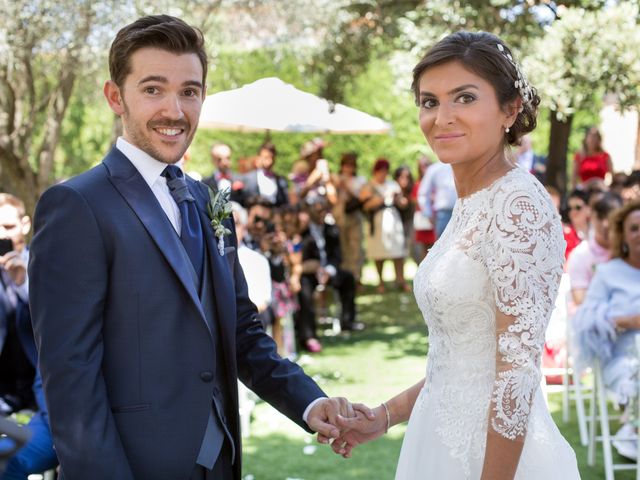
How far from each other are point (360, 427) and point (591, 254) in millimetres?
4391

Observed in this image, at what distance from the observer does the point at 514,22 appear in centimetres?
996

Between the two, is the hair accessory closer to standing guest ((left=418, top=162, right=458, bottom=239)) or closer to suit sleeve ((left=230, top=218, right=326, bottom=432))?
suit sleeve ((left=230, top=218, right=326, bottom=432))

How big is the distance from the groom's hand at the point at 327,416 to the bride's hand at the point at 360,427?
0.09 ft

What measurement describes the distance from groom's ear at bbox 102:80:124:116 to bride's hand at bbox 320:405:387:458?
1371mm

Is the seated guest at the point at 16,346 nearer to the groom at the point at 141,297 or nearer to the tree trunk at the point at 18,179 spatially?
the groom at the point at 141,297

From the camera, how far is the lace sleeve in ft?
8.79

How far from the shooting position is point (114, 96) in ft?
9.70

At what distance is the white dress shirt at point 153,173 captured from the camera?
2.91 metres

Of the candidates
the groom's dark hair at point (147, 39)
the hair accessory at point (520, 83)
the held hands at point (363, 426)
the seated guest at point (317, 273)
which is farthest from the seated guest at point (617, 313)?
the seated guest at point (317, 273)

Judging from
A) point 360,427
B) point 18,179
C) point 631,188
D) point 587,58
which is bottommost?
point 360,427

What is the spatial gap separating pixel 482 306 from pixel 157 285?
97cm

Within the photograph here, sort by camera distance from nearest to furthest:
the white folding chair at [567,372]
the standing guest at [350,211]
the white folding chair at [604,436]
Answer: the white folding chair at [604,436] < the white folding chair at [567,372] < the standing guest at [350,211]

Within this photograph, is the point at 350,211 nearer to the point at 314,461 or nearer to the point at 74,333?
the point at 314,461

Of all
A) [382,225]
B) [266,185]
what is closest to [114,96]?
[266,185]
